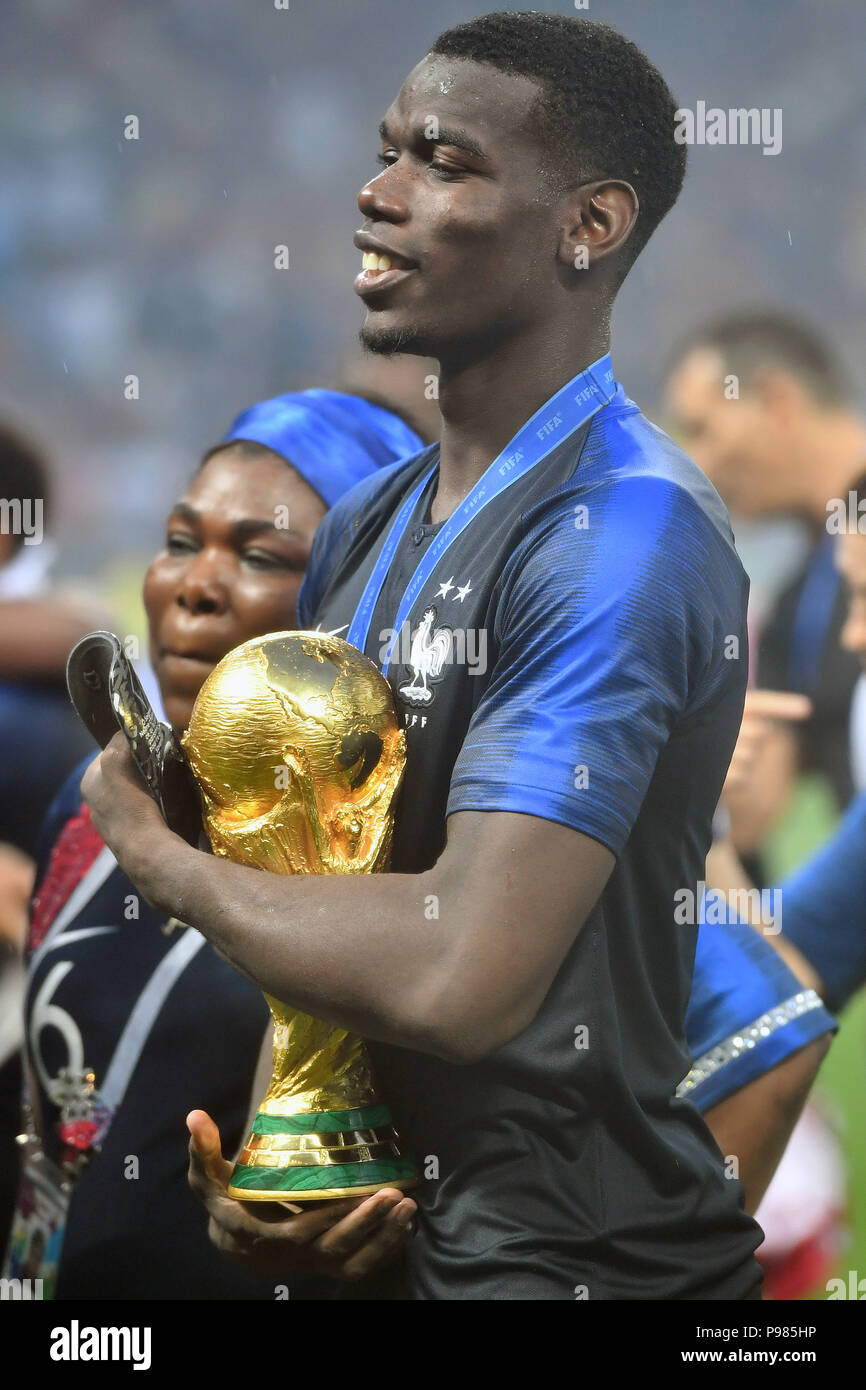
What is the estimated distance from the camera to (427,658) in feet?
5.24

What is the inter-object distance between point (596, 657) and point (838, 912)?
1.83m

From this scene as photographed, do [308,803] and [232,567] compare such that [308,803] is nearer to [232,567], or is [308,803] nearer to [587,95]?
[587,95]

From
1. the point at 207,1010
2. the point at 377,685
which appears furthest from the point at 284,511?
the point at 377,685

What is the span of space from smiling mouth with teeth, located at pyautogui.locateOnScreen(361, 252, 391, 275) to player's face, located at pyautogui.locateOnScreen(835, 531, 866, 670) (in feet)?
5.48

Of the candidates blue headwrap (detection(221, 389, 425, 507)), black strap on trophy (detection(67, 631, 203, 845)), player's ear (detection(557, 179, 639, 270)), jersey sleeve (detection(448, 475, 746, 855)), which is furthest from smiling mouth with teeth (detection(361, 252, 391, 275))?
blue headwrap (detection(221, 389, 425, 507))

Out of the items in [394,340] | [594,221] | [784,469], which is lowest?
[394,340]

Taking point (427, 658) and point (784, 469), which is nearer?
point (427, 658)

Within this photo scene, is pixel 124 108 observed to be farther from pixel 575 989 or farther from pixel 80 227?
pixel 575 989

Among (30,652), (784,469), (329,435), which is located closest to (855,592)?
(784,469)

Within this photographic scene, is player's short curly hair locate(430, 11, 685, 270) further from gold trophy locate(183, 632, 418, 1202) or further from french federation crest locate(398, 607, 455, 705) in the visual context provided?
gold trophy locate(183, 632, 418, 1202)

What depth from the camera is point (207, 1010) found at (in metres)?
2.53

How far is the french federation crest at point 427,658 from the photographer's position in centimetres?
158

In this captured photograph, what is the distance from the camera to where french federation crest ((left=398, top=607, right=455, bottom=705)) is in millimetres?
1575

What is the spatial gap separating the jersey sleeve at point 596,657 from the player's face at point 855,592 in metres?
1.61
